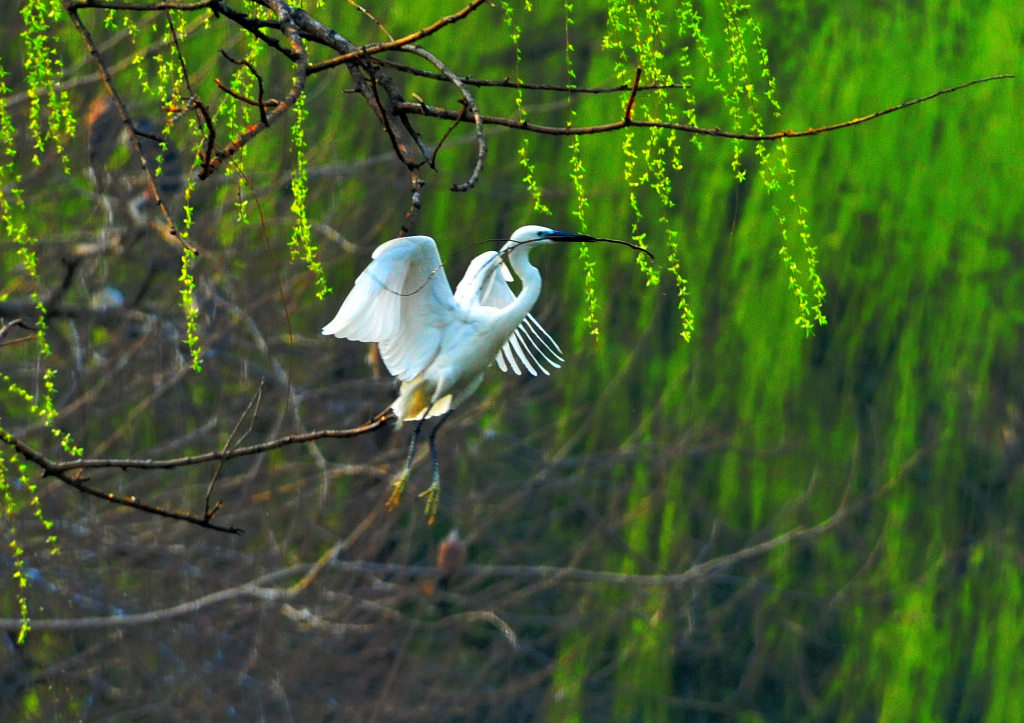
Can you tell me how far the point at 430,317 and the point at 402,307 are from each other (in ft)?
0.11

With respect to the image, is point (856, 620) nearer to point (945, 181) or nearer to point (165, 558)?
point (945, 181)

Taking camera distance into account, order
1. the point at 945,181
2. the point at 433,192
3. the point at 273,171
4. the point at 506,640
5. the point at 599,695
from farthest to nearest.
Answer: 1. the point at 945,181
2. the point at 433,192
3. the point at 599,695
4. the point at 506,640
5. the point at 273,171

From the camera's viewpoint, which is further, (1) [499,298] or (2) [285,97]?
(1) [499,298]

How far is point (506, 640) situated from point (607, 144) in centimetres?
179

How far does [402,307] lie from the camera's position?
1.56 m

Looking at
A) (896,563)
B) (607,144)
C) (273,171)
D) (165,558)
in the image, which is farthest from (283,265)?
(896,563)

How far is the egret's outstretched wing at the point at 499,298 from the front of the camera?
1.53 meters

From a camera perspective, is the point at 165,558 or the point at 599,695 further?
the point at 599,695

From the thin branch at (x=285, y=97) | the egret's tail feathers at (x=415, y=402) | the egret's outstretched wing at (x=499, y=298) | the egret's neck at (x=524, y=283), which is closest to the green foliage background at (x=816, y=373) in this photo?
the egret's outstretched wing at (x=499, y=298)

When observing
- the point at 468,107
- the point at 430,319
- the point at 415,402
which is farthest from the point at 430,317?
the point at 468,107

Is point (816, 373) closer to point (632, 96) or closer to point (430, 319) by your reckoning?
point (430, 319)

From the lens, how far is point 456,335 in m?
1.52

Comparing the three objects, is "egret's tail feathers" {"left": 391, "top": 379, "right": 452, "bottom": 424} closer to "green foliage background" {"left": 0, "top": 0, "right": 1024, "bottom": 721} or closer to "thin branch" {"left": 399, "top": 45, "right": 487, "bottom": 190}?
"thin branch" {"left": 399, "top": 45, "right": 487, "bottom": 190}

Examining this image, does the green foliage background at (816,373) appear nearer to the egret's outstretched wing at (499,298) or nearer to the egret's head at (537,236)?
the egret's outstretched wing at (499,298)
